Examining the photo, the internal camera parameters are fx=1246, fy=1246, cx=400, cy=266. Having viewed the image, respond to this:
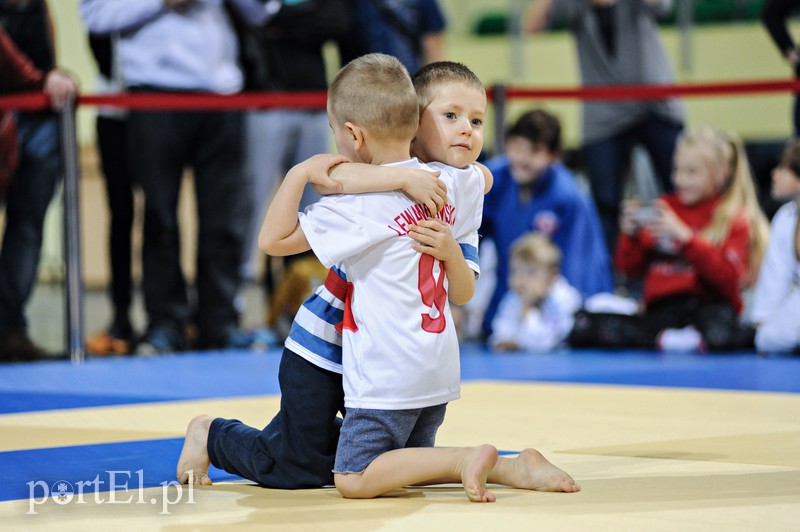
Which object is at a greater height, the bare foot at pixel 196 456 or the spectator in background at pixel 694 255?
the spectator in background at pixel 694 255

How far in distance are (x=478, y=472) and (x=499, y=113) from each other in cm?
443

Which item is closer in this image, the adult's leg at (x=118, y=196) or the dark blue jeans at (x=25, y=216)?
the dark blue jeans at (x=25, y=216)

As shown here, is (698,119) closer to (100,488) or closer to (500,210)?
(500,210)

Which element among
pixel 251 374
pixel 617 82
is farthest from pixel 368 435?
pixel 617 82

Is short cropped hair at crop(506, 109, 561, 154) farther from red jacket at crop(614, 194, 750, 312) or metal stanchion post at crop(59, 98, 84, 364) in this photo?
metal stanchion post at crop(59, 98, 84, 364)

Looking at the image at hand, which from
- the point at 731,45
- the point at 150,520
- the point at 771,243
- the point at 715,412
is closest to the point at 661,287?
the point at 771,243

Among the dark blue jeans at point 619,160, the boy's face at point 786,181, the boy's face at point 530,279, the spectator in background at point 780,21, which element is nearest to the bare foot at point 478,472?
the boy's face at point 530,279

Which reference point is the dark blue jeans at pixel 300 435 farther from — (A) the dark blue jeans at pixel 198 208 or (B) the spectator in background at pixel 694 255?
(B) the spectator in background at pixel 694 255

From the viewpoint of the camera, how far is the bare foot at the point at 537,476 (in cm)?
248

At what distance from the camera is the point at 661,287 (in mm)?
6016

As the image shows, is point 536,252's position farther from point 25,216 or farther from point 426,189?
point 426,189

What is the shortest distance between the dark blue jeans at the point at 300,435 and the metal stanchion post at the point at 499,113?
415 centimetres

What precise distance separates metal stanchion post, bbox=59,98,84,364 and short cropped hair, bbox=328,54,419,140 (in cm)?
336

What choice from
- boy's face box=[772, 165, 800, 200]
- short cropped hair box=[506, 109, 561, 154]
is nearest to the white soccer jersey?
boy's face box=[772, 165, 800, 200]
